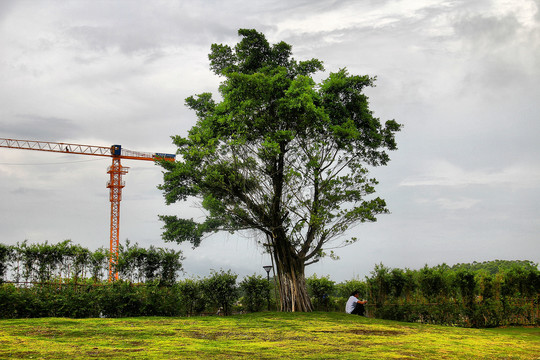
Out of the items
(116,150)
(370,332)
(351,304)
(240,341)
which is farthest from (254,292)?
(116,150)

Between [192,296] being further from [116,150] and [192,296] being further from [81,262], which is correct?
[116,150]

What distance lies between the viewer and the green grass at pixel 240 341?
23.9 feet

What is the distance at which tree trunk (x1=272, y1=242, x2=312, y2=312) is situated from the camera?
17219mm

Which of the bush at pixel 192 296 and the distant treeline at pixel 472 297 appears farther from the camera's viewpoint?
the bush at pixel 192 296

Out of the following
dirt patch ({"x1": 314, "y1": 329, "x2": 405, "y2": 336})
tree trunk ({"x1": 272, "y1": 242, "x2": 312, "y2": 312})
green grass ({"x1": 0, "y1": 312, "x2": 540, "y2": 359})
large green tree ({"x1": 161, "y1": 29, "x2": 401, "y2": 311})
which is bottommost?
dirt patch ({"x1": 314, "y1": 329, "x2": 405, "y2": 336})

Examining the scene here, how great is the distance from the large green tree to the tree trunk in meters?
0.04

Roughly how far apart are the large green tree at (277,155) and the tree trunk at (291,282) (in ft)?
0.13

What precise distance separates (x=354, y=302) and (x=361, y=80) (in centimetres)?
837

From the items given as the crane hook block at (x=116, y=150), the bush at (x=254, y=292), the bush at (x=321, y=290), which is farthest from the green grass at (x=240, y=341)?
the crane hook block at (x=116, y=150)

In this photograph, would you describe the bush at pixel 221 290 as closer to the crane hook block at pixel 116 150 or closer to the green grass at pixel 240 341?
the green grass at pixel 240 341

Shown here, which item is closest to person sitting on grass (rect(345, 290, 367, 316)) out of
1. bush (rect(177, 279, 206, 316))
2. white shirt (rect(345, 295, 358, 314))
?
white shirt (rect(345, 295, 358, 314))

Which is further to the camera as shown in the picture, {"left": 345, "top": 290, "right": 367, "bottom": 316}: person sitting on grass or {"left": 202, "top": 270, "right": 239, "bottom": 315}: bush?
{"left": 202, "top": 270, "right": 239, "bottom": 315}: bush

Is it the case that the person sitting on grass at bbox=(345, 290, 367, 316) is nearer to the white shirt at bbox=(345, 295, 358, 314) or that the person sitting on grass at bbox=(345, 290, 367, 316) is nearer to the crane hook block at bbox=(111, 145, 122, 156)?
the white shirt at bbox=(345, 295, 358, 314)

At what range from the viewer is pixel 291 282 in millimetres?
17359
